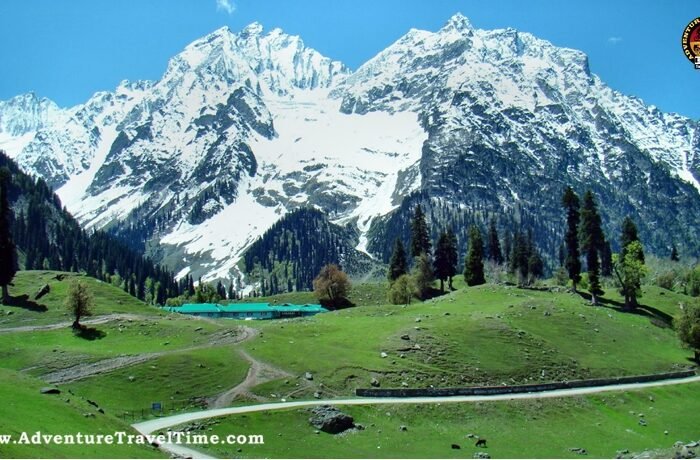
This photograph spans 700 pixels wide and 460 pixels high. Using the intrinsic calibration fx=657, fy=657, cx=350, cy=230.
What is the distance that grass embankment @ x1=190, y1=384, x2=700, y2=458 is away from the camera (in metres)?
59.7

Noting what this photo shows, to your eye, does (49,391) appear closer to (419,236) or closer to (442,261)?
(442,261)

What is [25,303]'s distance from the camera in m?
110

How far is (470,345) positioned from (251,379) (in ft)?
107

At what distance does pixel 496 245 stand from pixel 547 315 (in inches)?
2692

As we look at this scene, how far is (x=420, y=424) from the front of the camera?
67.7 metres

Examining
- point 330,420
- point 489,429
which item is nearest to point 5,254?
point 330,420

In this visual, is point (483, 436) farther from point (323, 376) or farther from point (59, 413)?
point (59, 413)

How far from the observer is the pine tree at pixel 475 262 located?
15700cm

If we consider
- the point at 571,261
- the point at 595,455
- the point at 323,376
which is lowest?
the point at 595,455

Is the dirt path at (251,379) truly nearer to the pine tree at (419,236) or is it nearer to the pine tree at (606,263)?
the pine tree at (419,236)

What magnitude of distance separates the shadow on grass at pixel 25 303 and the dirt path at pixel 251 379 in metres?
43.3

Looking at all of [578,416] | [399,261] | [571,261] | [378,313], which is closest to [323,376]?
[578,416]

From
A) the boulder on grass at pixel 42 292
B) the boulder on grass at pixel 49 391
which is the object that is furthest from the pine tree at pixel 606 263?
the boulder on grass at pixel 49 391

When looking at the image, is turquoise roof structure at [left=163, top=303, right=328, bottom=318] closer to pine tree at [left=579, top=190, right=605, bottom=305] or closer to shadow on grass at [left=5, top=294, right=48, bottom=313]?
shadow on grass at [left=5, top=294, right=48, bottom=313]
